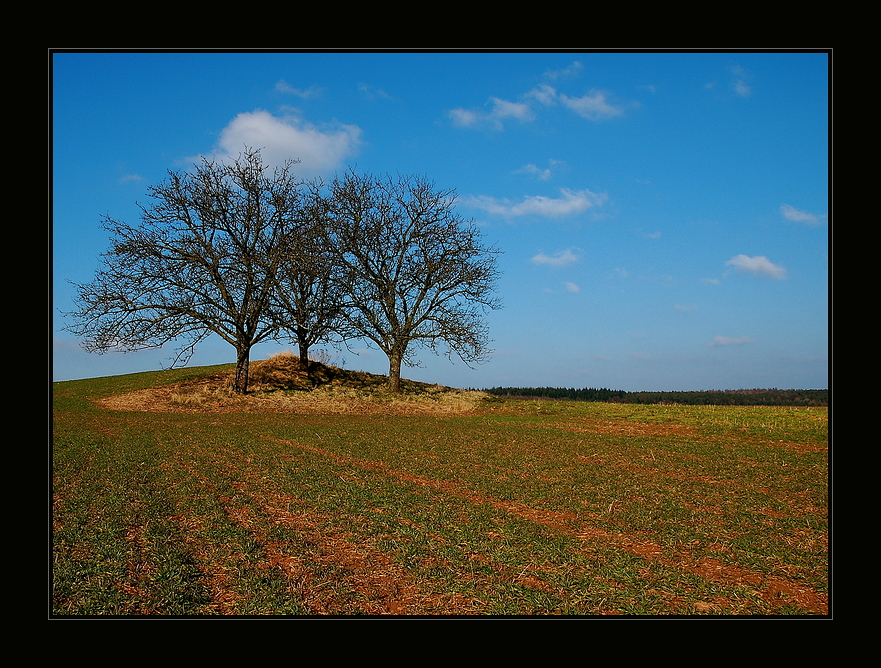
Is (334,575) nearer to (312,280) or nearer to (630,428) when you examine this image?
(630,428)

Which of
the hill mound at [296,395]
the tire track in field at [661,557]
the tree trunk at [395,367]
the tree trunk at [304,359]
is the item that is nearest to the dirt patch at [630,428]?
the hill mound at [296,395]

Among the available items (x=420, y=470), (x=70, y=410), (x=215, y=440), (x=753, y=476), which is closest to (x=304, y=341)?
(x=70, y=410)

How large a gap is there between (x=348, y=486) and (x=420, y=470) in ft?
6.92

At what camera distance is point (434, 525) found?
6969 millimetres

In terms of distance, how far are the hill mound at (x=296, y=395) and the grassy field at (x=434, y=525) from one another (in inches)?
426

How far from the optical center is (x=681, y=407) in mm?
26766

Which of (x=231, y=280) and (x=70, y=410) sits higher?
(x=231, y=280)

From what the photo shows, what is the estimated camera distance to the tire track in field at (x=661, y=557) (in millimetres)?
5062

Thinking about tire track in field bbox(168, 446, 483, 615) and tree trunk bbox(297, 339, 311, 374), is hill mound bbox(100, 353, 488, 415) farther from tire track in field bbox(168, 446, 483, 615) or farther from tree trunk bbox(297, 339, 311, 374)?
tire track in field bbox(168, 446, 483, 615)

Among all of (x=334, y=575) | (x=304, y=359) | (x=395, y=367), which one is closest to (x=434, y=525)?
(x=334, y=575)

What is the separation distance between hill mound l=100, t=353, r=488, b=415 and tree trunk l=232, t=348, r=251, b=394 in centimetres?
50

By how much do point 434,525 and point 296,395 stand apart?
81.7 ft
